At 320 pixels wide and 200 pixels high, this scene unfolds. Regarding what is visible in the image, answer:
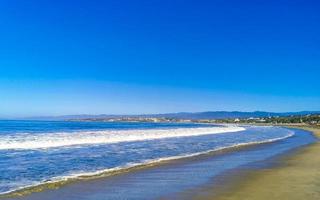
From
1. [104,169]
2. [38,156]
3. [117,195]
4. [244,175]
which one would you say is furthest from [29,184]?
[38,156]

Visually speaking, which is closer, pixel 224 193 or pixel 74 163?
pixel 224 193

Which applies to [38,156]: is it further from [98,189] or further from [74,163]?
[98,189]

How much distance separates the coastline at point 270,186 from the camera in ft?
44.4

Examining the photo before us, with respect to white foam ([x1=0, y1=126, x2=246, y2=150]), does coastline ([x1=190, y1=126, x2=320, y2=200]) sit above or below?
below

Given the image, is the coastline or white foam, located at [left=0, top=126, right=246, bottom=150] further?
white foam, located at [left=0, top=126, right=246, bottom=150]

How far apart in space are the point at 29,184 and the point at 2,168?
15.5 ft

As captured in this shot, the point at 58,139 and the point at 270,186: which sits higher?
the point at 58,139

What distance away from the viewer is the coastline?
13539 millimetres

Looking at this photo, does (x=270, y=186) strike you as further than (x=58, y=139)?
No

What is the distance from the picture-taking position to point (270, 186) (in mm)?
15422

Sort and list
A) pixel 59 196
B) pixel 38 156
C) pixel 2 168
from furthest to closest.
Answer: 1. pixel 38 156
2. pixel 2 168
3. pixel 59 196

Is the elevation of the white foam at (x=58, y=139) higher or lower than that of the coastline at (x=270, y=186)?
higher

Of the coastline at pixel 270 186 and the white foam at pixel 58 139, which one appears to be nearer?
the coastline at pixel 270 186

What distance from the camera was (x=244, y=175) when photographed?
1853 centimetres
